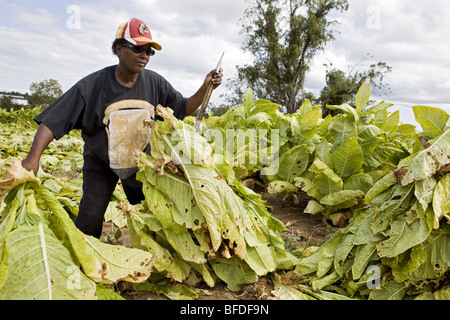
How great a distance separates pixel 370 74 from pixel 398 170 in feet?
90.5

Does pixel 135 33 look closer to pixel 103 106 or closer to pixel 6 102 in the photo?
pixel 103 106

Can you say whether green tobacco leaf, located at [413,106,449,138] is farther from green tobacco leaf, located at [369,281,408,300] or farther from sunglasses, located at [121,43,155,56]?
sunglasses, located at [121,43,155,56]

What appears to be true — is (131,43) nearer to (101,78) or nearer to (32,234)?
(101,78)

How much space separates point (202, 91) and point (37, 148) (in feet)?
4.55

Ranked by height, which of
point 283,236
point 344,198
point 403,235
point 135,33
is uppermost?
point 135,33

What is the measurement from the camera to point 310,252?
291 cm

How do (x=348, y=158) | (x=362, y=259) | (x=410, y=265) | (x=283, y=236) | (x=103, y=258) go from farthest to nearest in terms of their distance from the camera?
1. (x=348, y=158)
2. (x=283, y=236)
3. (x=362, y=259)
4. (x=410, y=265)
5. (x=103, y=258)

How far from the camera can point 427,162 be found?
2344 millimetres

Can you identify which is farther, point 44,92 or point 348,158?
point 44,92

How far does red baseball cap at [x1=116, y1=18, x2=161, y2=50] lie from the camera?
280 centimetres

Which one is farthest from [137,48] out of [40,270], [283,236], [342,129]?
[342,129]

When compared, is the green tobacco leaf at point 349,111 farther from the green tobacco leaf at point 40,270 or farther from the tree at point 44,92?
the tree at point 44,92

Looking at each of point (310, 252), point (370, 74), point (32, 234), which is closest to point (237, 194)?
point (310, 252)
